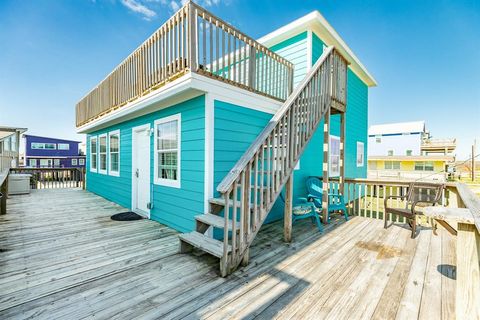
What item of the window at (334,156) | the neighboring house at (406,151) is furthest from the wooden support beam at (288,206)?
the neighboring house at (406,151)

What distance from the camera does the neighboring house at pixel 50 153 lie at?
24.8 metres

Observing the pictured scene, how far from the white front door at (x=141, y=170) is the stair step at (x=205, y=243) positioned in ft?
7.88

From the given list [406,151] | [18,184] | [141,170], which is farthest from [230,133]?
[406,151]

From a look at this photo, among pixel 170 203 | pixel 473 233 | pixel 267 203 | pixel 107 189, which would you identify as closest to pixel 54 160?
pixel 107 189

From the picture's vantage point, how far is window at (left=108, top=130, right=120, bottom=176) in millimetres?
6387

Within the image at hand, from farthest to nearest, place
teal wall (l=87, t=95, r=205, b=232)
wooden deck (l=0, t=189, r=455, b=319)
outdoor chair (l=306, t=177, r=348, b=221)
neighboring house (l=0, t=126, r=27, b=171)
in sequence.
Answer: neighboring house (l=0, t=126, r=27, b=171), outdoor chair (l=306, t=177, r=348, b=221), teal wall (l=87, t=95, r=205, b=232), wooden deck (l=0, t=189, r=455, b=319)

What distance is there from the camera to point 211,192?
3.46 m

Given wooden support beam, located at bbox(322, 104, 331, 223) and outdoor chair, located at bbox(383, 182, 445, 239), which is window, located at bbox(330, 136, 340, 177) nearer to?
wooden support beam, located at bbox(322, 104, 331, 223)

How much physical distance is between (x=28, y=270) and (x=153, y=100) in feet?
10.1

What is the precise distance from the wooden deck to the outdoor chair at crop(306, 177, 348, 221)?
0.73 m

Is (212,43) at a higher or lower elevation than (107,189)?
higher

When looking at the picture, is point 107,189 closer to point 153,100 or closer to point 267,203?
point 153,100

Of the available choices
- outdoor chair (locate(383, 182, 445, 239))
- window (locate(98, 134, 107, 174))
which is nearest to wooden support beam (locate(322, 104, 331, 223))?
outdoor chair (locate(383, 182, 445, 239))

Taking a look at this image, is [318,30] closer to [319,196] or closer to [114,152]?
[319,196]
